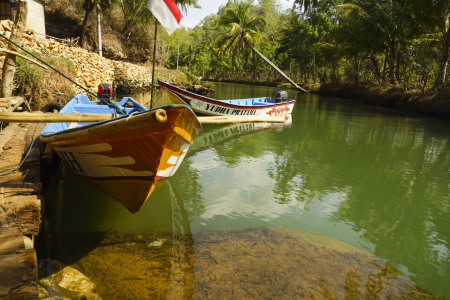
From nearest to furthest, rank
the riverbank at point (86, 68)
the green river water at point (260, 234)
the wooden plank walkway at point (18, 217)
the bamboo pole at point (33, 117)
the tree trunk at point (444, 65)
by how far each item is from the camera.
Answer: the wooden plank walkway at point (18, 217), the green river water at point (260, 234), the bamboo pole at point (33, 117), the riverbank at point (86, 68), the tree trunk at point (444, 65)

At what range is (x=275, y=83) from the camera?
47406 mm

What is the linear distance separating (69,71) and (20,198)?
10544 millimetres

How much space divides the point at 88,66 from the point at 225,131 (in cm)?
1011

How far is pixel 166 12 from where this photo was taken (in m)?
5.40

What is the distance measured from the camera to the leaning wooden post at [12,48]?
20.8ft

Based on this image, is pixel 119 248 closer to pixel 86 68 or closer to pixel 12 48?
pixel 12 48

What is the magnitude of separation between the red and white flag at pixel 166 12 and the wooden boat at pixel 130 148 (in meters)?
2.50

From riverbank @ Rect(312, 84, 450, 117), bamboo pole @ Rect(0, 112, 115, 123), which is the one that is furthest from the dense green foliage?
bamboo pole @ Rect(0, 112, 115, 123)

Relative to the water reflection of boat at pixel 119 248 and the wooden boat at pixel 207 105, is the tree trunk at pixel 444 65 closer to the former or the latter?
the wooden boat at pixel 207 105

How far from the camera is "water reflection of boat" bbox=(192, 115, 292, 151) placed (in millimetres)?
9562

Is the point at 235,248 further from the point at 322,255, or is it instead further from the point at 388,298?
the point at 388,298

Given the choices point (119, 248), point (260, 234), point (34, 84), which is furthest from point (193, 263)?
point (34, 84)

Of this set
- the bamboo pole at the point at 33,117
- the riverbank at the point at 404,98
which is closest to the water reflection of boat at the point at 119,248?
→ the bamboo pole at the point at 33,117

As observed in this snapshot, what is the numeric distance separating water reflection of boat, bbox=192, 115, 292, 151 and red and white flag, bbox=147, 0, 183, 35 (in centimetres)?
391
